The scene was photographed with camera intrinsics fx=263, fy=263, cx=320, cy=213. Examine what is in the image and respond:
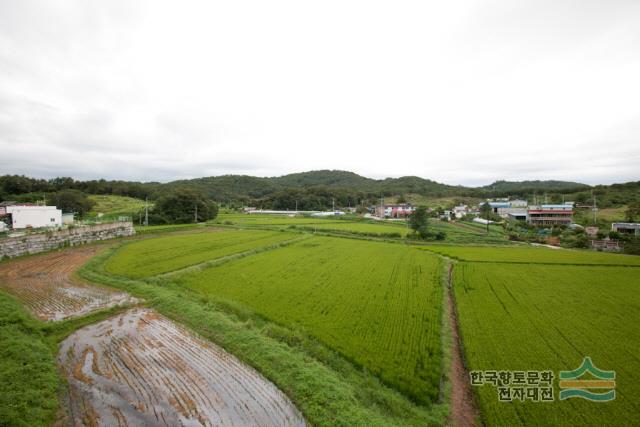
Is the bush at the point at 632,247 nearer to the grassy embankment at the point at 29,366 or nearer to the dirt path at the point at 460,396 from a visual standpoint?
the dirt path at the point at 460,396

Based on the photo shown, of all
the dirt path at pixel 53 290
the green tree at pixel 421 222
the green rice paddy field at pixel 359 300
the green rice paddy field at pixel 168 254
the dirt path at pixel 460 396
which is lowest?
the dirt path at pixel 460 396

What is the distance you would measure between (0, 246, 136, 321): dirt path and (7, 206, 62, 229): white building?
1240cm

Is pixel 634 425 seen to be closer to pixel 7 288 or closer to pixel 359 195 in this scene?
pixel 7 288

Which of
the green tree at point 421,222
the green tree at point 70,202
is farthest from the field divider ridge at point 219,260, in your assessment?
the green tree at point 70,202

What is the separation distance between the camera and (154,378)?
8.36 meters

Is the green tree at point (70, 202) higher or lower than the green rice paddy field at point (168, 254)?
higher

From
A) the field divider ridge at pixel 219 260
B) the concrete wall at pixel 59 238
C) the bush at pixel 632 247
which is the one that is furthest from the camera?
the bush at pixel 632 247

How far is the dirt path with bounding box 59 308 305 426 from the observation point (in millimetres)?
6957

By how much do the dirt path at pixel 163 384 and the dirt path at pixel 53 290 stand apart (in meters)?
2.98

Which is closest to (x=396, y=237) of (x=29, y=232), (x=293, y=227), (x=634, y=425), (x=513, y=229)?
(x=293, y=227)

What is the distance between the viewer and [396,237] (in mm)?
40750

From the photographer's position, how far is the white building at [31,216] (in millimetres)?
30609

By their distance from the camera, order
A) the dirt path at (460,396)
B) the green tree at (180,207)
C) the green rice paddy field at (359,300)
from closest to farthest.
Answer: the dirt path at (460,396) < the green rice paddy field at (359,300) < the green tree at (180,207)

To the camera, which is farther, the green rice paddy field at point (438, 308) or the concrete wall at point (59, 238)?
the concrete wall at point (59, 238)
